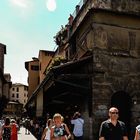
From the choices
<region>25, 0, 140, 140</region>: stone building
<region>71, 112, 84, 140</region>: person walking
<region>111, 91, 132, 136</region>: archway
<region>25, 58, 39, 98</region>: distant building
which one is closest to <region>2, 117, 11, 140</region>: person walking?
<region>71, 112, 84, 140</region>: person walking

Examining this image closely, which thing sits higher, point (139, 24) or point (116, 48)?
point (139, 24)

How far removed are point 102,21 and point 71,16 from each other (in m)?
8.35

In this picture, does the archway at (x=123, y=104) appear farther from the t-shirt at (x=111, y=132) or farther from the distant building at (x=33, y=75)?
the distant building at (x=33, y=75)

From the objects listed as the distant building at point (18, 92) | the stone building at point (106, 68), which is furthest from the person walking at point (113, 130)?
the distant building at point (18, 92)

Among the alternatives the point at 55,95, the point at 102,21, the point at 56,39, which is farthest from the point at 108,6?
the point at 56,39

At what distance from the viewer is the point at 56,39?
33.7m

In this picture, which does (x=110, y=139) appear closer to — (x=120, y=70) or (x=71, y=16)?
(x=120, y=70)

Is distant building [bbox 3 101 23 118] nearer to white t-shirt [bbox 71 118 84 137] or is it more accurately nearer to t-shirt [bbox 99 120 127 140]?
white t-shirt [bbox 71 118 84 137]

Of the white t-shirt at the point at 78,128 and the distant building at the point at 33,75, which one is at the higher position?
the distant building at the point at 33,75

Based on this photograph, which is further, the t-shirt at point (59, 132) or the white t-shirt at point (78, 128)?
the white t-shirt at point (78, 128)

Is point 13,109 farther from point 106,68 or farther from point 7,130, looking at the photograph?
point 7,130

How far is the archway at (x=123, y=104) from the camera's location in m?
20.7

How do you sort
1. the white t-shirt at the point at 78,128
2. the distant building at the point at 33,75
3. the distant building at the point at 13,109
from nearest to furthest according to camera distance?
the white t-shirt at the point at 78,128 < the distant building at the point at 33,75 < the distant building at the point at 13,109

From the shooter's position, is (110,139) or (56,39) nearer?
(110,139)
